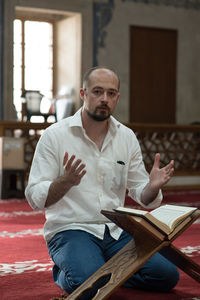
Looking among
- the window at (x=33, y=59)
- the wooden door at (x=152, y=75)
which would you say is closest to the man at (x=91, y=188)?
the window at (x=33, y=59)

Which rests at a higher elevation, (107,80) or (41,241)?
(107,80)

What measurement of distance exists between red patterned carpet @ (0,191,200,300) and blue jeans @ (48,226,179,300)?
2.2 inches

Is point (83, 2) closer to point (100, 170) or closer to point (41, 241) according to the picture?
point (41, 241)

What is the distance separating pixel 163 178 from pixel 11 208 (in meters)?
3.76

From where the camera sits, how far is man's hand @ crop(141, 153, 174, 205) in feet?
8.78

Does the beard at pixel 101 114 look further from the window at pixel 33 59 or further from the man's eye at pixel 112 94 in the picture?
the window at pixel 33 59

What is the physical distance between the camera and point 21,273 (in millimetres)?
3137

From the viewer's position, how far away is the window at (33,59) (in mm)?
11922

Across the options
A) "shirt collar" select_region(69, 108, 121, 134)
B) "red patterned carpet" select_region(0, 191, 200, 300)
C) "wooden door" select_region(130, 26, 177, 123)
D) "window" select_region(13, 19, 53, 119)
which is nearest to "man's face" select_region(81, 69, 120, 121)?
"shirt collar" select_region(69, 108, 121, 134)

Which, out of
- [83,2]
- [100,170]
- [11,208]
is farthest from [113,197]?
[83,2]

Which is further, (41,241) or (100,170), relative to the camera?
(41,241)

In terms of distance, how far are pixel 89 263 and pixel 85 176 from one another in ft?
1.48

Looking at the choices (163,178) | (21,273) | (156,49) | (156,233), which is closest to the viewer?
(156,233)

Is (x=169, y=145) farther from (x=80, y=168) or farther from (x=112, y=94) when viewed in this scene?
(x=80, y=168)
